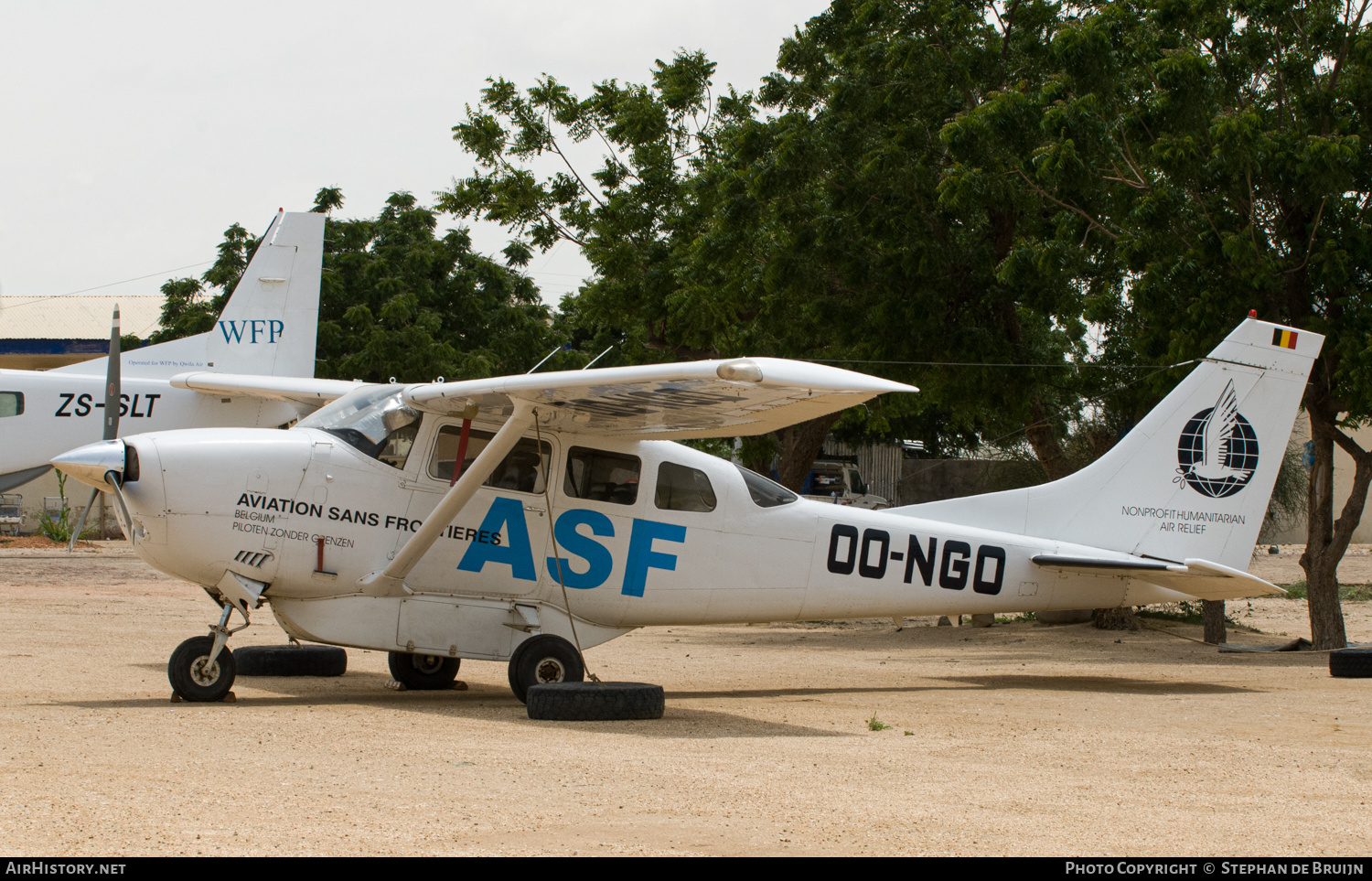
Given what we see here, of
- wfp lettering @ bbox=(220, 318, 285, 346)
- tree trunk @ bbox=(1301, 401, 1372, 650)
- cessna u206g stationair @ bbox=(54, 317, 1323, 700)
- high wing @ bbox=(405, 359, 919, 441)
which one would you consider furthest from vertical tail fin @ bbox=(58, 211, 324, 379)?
tree trunk @ bbox=(1301, 401, 1372, 650)

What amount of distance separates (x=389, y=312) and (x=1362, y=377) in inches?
1043

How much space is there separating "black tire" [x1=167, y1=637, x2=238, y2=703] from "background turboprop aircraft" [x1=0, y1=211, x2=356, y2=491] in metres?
11.9

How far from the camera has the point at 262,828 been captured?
15.2 ft

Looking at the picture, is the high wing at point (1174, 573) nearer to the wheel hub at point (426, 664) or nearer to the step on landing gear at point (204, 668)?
the wheel hub at point (426, 664)

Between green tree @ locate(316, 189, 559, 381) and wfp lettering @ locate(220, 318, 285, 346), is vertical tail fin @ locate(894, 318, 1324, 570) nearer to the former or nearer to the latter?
wfp lettering @ locate(220, 318, 285, 346)

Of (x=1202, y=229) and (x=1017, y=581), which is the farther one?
(x=1202, y=229)

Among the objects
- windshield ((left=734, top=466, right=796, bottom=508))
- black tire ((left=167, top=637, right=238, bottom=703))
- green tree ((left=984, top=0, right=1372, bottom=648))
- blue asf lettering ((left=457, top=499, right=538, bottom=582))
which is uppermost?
green tree ((left=984, top=0, right=1372, bottom=648))

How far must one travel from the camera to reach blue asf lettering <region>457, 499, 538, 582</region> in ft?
32.3

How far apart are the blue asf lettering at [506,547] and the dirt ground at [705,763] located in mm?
1092

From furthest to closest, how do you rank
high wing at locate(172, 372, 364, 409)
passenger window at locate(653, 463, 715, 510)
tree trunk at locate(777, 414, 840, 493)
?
tree trunk at locate(777, 414, 840, 493), high wing at locate(172, 372, 364, 409), passenger window at locate(653, 463, 715, 510)

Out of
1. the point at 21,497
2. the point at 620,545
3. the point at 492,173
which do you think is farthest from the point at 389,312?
the point at 620,545

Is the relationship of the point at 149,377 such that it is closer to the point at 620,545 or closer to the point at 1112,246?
the point at 620,545

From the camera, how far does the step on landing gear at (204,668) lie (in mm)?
8867

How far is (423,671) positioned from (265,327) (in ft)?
40.8
